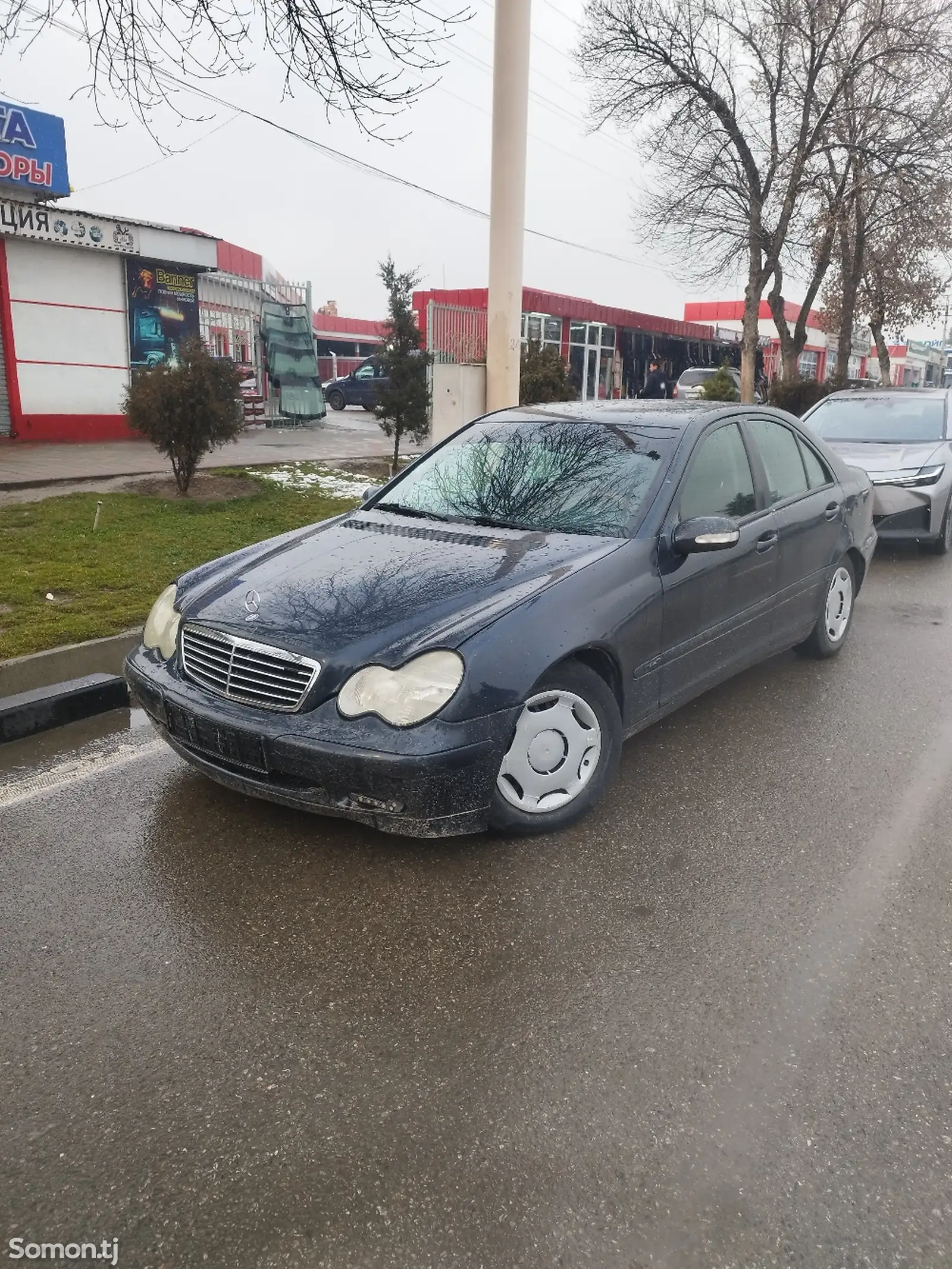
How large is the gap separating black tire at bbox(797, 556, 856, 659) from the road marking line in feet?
12.1

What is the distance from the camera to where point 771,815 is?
3.89 meters

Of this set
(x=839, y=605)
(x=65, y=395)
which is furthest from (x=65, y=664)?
(x=65, y=395)

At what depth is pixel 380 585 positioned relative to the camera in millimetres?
3709

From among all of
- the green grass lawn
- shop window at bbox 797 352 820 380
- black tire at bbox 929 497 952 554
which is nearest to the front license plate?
the green grass lawn

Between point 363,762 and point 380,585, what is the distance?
0.81 metres

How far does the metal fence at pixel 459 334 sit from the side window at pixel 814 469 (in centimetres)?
1180

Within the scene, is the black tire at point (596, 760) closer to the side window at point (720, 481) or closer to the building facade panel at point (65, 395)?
the side window at point (720, 481)

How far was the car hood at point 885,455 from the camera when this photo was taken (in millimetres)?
9102

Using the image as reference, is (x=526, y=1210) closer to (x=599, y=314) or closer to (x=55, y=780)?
(x=55, y=780)

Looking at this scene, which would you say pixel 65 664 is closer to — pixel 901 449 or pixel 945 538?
pixel 901 449

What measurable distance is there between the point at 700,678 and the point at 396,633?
167cm

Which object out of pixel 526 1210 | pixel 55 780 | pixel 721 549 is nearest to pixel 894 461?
pixel 721 549

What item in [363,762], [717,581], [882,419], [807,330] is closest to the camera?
[363,762]

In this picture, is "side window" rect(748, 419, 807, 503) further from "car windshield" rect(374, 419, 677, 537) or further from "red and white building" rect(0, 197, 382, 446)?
"red and white building" rect(0, 197, 382, 446)
